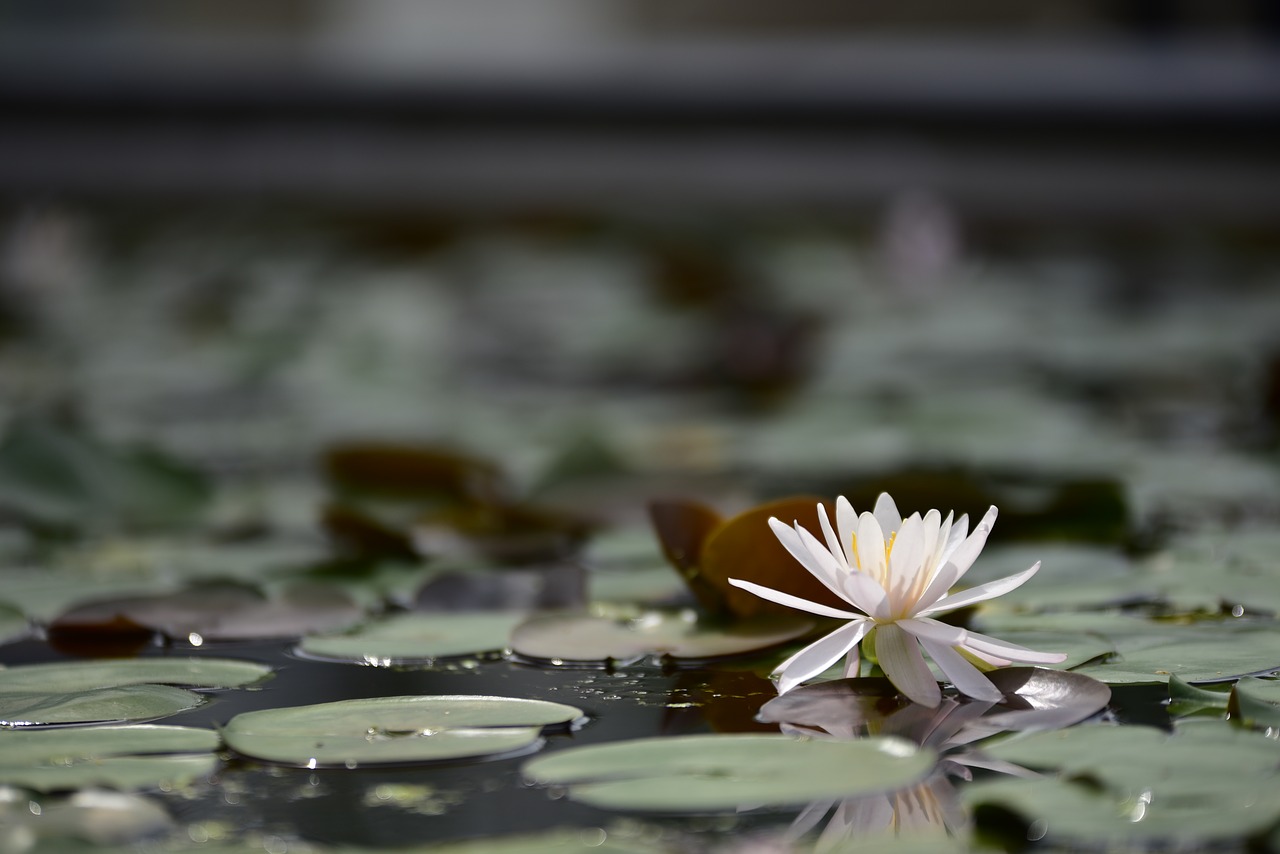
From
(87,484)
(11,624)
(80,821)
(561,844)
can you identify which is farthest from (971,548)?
(87,484)

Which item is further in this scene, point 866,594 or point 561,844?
point 866,594

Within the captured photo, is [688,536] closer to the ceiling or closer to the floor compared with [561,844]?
closer to the ceiling

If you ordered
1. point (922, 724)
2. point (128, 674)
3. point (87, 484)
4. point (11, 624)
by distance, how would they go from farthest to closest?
point (87, 484) < point (11, 624) < point (128, 674) < point (922, 724)

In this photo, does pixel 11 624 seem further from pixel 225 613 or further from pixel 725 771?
pixel 725 771

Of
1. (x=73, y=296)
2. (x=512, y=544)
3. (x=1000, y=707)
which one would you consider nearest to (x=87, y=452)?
(x=512, y=544)

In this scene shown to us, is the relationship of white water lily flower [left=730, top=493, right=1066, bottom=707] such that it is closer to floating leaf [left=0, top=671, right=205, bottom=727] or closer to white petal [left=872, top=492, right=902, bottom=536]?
white petal [left=872, top=492, right=902, bottom=536]

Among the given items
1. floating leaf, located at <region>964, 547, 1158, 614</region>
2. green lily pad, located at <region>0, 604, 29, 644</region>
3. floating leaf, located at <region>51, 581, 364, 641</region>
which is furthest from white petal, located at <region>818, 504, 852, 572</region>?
green lily pad, located at <region>0, 604, 29, 644</region>

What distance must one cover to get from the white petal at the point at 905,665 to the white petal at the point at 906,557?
19 millimetres

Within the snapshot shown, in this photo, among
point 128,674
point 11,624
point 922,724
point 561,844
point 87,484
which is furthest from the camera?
point 87,484

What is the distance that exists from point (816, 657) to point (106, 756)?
29 cm

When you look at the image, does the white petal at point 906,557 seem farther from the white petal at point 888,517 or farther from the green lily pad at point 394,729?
the green lily pad at point 394,729

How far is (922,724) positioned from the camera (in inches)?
22.1

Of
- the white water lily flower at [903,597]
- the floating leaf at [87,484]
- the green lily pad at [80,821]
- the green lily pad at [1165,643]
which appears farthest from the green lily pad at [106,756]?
the floating leaf at [87,484]

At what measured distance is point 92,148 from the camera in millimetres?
4246
